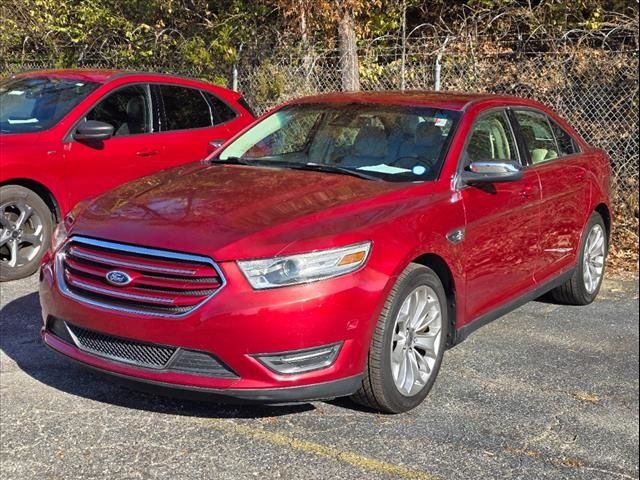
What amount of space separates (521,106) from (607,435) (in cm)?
257

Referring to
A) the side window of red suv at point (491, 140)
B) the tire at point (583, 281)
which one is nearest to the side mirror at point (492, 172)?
the side window of red suv at point (491, 140)

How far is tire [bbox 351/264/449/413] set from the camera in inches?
142

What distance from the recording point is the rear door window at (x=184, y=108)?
7461 mm

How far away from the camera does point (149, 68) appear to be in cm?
1180

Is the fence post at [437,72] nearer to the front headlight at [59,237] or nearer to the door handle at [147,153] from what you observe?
the door handle at [147,153]

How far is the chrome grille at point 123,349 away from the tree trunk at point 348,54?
6982mm

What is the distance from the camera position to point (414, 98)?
5016 millimetres

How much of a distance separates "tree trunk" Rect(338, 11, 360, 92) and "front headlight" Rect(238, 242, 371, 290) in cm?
690

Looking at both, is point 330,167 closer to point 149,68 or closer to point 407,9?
point 407,9

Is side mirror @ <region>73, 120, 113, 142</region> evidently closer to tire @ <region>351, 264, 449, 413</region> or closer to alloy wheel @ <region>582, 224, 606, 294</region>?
tire @ <region>351, 264, 449, 413</region>

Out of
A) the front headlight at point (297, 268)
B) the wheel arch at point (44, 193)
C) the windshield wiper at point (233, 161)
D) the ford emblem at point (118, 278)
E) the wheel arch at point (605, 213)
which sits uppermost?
the windshield wiper at point (233, 161)

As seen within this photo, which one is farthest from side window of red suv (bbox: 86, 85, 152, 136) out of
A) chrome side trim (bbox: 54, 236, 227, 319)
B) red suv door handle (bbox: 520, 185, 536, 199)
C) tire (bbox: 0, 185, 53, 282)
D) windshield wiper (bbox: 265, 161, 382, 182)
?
red suv door handle (bbox: 520, 185, 536, 199)

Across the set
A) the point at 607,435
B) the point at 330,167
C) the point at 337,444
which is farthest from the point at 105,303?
the point at 607,435

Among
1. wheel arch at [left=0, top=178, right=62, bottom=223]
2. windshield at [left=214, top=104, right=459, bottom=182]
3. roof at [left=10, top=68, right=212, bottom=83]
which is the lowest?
wheel arch at [left=0, top=178, right=62, bottom=223]
